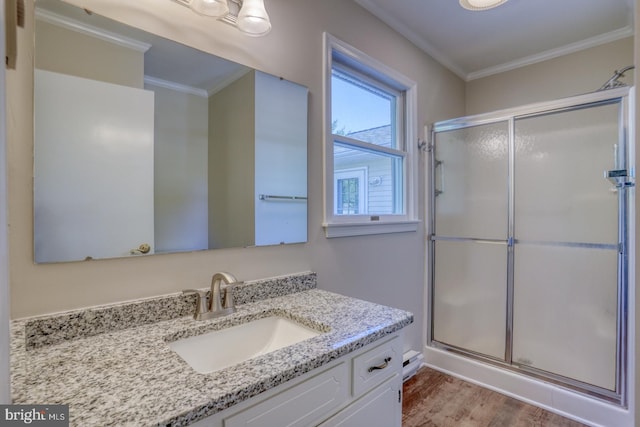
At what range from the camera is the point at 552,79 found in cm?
259

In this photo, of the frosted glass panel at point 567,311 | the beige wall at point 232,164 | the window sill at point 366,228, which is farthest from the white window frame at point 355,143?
the frosted glass panel at point 567,311

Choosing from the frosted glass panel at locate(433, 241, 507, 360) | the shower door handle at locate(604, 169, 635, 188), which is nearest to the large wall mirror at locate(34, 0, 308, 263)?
the frosted glass panel at locate(433, 241, 507, 360)

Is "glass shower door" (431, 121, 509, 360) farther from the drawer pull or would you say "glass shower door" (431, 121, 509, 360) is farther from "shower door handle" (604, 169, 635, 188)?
the drawer pull

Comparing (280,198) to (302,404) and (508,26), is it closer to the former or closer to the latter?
(302,404)

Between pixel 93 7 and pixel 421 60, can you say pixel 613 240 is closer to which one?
pixel 421 60

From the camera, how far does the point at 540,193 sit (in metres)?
2.07

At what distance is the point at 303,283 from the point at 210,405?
2.89 ft

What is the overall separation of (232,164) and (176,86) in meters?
0.35

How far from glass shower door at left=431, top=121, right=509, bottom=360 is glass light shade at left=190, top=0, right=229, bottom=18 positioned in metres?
1.84

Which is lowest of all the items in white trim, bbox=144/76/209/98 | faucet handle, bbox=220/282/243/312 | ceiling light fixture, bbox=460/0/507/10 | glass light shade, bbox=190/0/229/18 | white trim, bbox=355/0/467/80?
faucet handle, bbox=220/282/243/312

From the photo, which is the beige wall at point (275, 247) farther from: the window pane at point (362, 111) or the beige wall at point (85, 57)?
the window pane at point (362, 111)

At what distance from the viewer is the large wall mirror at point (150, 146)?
906 mm

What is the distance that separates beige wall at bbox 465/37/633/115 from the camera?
2324 mm

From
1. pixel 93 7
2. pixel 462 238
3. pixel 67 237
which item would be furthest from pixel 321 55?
pixel 462 238
